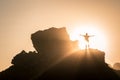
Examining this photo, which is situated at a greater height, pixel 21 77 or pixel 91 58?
pixel 91 58

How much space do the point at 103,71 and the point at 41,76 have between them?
2075 centimetres

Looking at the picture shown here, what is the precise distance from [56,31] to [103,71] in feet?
74.0

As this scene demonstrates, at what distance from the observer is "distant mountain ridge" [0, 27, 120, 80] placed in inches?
4250

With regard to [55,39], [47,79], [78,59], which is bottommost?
[47,79]

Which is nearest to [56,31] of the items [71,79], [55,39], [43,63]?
[55,39]

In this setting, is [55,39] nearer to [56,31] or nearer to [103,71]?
[56,31]

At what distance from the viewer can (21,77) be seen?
114000mm

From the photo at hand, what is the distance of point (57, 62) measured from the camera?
362 ft

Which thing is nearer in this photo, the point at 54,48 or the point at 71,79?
the point at 71,79

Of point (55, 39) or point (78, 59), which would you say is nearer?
point (78, 59)

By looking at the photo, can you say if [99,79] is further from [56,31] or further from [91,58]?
[56,31]

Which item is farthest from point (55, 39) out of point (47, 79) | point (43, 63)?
point (47, 79)

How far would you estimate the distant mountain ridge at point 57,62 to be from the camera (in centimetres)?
10794

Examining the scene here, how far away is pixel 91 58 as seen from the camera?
Result: 365ft
